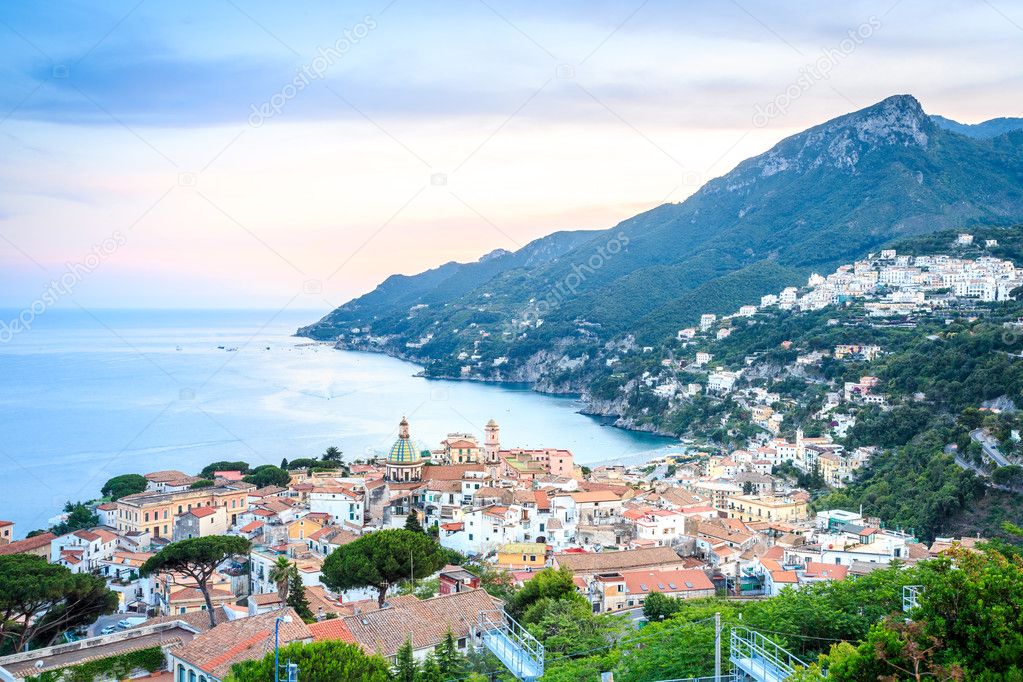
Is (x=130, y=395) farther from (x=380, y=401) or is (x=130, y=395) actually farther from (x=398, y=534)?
(x=398, y=534)

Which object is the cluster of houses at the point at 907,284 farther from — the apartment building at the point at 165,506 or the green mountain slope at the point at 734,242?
the apartment building at the point at 165,506

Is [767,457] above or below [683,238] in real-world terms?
below

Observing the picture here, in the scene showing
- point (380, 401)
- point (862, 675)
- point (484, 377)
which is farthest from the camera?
point (484, 377)

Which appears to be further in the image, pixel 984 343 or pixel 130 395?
pixel 130 395

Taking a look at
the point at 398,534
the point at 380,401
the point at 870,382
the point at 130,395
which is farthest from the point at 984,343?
the point at 130,395

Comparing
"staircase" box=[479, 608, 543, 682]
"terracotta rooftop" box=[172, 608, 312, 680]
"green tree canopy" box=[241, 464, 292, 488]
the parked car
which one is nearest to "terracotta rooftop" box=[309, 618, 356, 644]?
"terracotta rooftop" box=[172, 608, 312, 680]

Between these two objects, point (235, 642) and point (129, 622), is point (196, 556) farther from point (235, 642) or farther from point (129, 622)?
point (235, 642)

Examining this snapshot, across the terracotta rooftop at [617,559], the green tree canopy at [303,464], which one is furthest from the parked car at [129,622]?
the green tree canopy at [303,464]

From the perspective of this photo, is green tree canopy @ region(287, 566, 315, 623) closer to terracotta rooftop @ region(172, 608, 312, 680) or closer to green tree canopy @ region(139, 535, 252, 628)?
green tree canopy @ region(139, 535, 252, 628)
